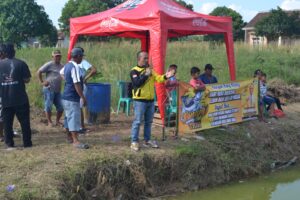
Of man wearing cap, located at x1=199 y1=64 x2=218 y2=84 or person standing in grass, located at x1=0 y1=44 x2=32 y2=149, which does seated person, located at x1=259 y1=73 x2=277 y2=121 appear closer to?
man wearing cap, located at x1=199 y1=64 x2=218 y2=84

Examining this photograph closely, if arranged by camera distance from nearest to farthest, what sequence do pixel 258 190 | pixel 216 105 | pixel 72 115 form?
1. pixel 72 115
2. pixel 258 190
3. pixel 216 105

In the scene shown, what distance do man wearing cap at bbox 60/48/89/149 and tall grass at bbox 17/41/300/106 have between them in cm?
714

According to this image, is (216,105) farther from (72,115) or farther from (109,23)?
(72,115)

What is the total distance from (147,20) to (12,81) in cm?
308

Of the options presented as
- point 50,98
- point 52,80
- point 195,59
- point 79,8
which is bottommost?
point 50,98

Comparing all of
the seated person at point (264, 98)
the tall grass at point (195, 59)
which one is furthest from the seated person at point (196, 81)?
the tall grass at point (195, 59)

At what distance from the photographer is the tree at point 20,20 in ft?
113

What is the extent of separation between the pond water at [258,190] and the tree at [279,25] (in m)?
33.6

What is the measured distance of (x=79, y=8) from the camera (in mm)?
48375

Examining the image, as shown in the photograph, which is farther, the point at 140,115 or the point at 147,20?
the point at 147,20

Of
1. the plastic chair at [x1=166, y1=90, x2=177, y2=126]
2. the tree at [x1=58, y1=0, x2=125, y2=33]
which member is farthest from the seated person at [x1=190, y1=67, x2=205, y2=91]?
the tree at [x1=58, y1=0, x2=125, y2=33]

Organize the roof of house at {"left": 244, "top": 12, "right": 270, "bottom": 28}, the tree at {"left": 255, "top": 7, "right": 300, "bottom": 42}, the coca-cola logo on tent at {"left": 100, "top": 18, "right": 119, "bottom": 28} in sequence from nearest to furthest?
the coca-cola logo on tent at {"left": 100, "top": 18, "right": 119, "bottom": 28}
the tree at {"left": 255, "top": 7, "right": 300, "bottom": 42}
the roof of house at {"left": 244, "top": 12, "right": 270, "bottom": 28}

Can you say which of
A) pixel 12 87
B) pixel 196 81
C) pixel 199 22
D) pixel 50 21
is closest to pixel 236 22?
pixel 50 21

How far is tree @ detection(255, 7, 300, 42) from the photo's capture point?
40.7m
